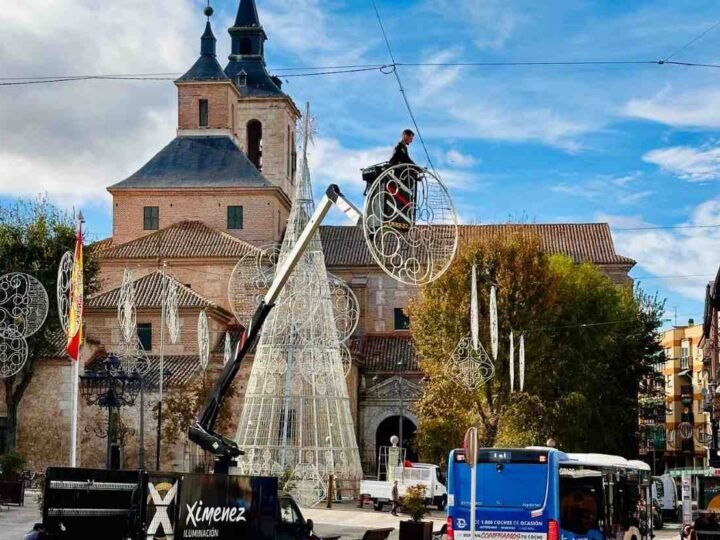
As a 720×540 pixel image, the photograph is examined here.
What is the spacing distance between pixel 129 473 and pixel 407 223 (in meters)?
5.20

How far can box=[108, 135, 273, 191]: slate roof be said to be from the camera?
68.6m

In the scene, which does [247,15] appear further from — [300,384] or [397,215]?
[397,215]

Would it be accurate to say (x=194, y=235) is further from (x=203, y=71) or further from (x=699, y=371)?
(x=699, y=371)

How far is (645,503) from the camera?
1126 inches

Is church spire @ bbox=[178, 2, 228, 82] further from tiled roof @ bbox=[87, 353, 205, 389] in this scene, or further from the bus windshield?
the bus windshield

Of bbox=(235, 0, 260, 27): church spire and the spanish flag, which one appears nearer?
the spanish flag

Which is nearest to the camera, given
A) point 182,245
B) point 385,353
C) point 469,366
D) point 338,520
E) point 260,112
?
point 338,520

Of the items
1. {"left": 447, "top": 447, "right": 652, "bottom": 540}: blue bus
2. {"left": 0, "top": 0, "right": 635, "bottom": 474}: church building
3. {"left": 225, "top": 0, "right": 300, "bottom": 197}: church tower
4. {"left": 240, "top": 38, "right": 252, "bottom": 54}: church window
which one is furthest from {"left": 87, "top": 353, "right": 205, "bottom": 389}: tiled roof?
{"left": 447, "top": 447, "right": 652, "bottom": 540}: blue bus

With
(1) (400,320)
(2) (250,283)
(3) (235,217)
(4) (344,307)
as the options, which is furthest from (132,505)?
(1) (400,320)

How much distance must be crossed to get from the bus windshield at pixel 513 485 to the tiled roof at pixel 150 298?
39.6 meters

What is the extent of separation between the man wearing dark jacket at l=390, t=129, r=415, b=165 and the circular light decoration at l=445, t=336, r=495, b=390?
2350cm

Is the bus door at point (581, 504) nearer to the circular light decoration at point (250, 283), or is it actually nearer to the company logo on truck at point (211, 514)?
the company logo on truck at point (211, 514)

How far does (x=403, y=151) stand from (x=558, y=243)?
5693 centimetres

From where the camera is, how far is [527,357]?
50938mm
